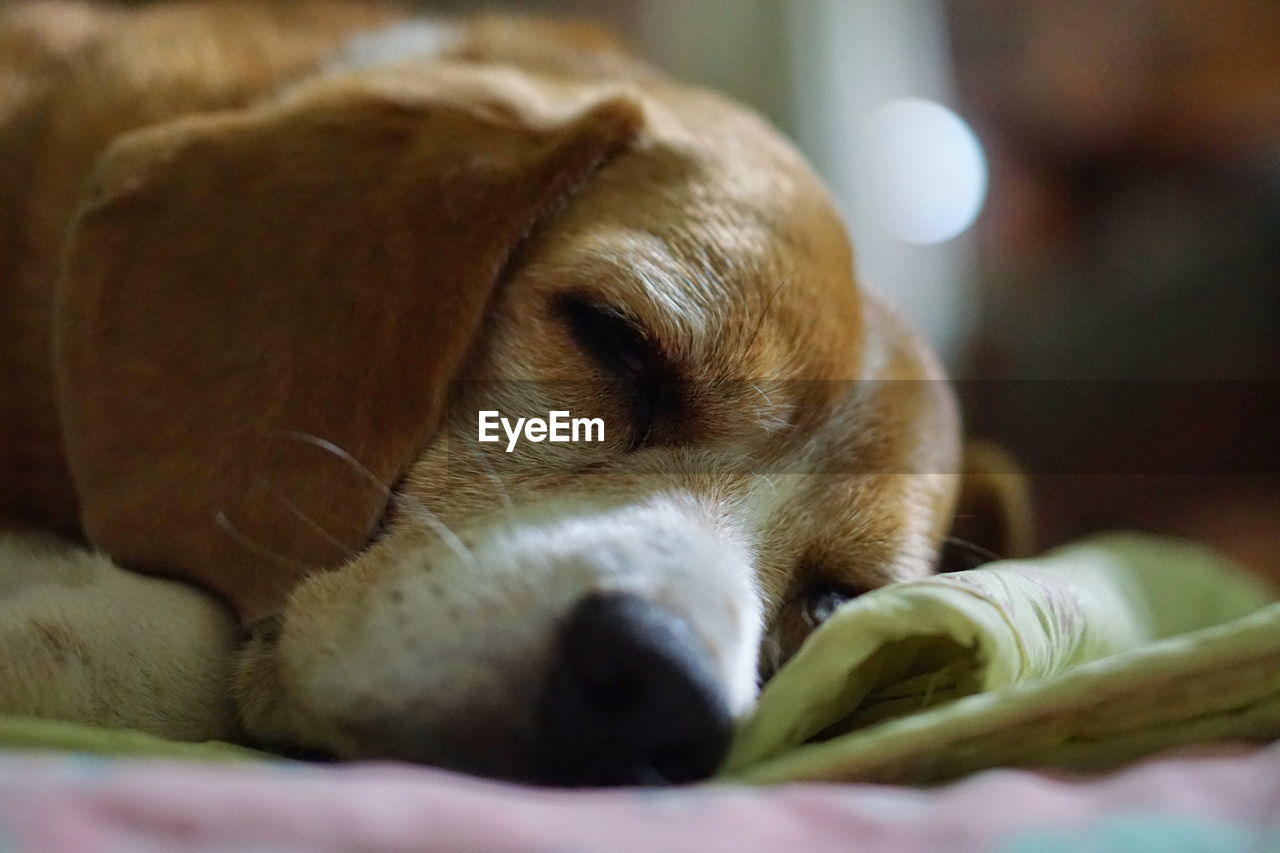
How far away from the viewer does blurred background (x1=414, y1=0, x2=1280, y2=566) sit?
7.77 ft

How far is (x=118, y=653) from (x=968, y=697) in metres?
0.74

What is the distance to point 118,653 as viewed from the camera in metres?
0.91

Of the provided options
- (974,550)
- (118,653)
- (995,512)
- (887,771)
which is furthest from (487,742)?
(995,512)

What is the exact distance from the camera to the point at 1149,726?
30.8 inches

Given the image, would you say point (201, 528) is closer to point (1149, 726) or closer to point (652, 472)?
point (652, 472)

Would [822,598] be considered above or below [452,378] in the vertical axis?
below

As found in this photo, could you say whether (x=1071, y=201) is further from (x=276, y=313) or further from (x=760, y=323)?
(x=276, y=313)

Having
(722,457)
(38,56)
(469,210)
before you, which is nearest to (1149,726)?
(722,457)

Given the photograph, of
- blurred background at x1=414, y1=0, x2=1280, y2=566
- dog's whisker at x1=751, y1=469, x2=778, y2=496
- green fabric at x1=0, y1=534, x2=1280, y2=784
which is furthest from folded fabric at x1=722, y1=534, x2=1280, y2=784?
blurred background at x1=414, y1=0, x2=1280, y2=566

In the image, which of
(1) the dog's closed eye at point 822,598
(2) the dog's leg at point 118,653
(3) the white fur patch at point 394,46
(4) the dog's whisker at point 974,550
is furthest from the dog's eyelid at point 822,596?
(3) the white fur patch at point 394,46

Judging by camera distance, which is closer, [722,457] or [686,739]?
[686,739]

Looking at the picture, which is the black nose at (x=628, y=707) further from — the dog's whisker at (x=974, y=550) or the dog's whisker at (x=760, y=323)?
the dog's whisker at (x=974, y=550)

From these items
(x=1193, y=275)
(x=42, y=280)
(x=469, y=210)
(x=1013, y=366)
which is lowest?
(x=1013, y=366)

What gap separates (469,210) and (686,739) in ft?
1.94
